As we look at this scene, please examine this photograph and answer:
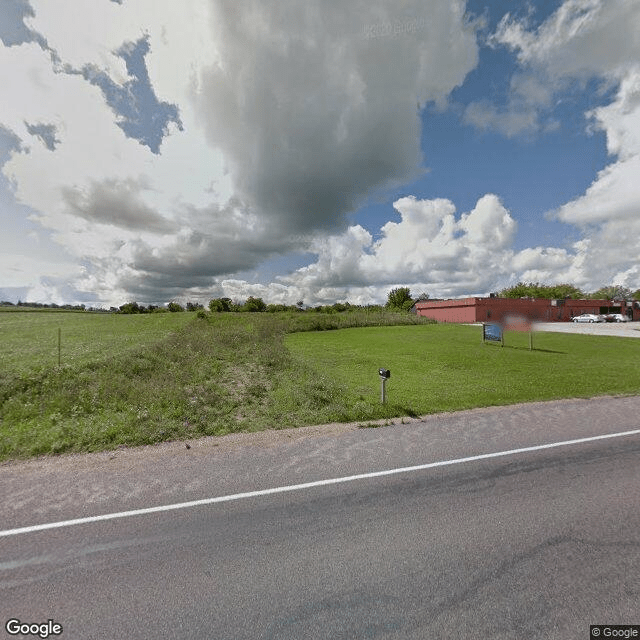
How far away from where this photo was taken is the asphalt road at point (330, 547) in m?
2.56

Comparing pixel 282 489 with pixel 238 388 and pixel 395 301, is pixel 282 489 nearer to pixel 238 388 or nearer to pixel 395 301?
pixel 238 388

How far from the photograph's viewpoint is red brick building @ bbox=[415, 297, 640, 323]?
50.4m

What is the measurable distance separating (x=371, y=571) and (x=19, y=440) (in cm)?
711

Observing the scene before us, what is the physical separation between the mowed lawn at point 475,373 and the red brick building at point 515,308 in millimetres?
30240

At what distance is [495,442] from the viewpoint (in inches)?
237

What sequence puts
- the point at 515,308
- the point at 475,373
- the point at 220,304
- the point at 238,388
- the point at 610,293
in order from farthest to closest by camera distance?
the point at 610,293
the point at 220,304
the point at 515,308
the point at 475,373
the point at 238,388

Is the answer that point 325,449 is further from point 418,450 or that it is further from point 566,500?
point 566,500

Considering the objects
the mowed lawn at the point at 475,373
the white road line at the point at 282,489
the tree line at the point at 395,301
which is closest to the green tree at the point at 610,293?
the tree line at the point at 395,301

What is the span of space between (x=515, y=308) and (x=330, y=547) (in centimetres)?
5955

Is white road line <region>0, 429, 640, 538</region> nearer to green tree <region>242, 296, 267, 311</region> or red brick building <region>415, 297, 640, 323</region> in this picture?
red brick building <region>415, 297, 640, 323</region>

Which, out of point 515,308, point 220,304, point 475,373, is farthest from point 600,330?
point 220,304

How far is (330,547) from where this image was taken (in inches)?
131

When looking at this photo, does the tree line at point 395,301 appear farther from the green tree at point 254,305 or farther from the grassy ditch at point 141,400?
the grassy ditch at point 141,400

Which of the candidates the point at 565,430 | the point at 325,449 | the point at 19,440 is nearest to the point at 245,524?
the point at 325,449
